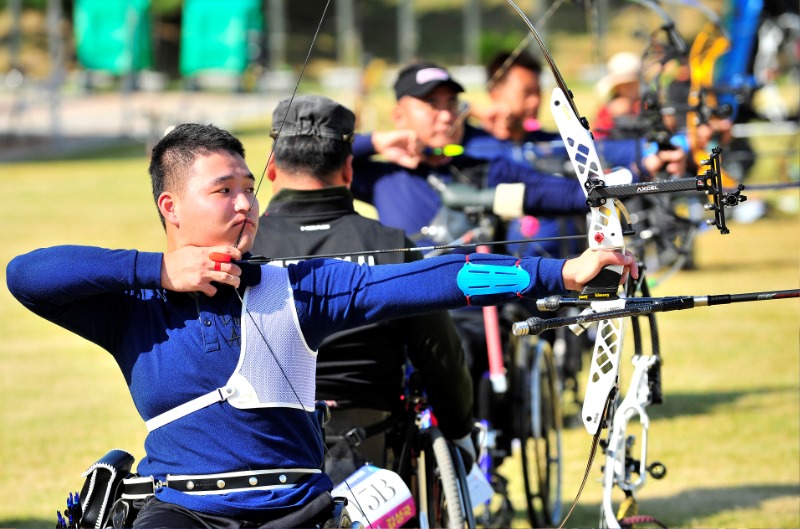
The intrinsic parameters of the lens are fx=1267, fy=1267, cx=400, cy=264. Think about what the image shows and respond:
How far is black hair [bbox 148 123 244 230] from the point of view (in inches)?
128

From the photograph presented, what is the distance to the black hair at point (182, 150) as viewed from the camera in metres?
3.26

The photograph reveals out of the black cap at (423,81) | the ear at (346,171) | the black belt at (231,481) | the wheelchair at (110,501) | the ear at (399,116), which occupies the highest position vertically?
the black cap at (423,81)

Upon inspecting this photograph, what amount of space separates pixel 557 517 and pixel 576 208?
173 centimetres

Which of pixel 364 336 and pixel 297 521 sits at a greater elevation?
pixel 364 336

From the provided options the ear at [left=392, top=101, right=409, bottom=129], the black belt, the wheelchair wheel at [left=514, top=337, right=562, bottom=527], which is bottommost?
the wheelchair wheel at [left=514, top=337, right=562, bottom=527]

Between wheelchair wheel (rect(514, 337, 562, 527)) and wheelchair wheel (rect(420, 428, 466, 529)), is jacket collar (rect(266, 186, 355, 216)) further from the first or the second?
wheelchair wheel (rect(514, 337, 562, 527))

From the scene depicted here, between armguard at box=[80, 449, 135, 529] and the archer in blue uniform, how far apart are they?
177 millimetres

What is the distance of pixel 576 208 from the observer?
5.32 metres

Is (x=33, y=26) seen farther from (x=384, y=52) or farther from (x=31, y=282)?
(x=31, y=282)

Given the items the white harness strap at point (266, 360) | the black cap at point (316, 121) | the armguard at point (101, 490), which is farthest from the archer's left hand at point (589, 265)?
the black cap at point (316, 121)

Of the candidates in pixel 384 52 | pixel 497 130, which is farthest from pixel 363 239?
pixel 384 52

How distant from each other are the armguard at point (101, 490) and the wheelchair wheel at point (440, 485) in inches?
49.0

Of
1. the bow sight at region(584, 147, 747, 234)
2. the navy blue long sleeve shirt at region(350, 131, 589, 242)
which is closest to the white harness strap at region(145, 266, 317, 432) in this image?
the bow sight at region(584, 147, 747, 234)

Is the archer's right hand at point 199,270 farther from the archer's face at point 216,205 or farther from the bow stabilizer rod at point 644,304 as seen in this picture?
the bow stabilizer rod at point 644,304
